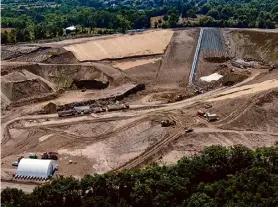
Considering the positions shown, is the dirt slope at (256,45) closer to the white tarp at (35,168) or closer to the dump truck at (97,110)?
→ the dump truck at (97,110)

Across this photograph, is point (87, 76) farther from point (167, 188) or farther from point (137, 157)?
point (167, 188)

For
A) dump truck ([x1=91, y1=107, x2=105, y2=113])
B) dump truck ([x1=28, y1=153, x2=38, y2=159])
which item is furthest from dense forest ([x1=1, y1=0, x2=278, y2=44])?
dump truck ([x1=28, y1=153, x2=38, y2=159])

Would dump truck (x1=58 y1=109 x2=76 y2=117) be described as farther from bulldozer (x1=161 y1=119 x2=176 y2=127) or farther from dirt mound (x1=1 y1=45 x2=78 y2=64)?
dirt mound (x1=1 y1=45 x2=78 y2=64)

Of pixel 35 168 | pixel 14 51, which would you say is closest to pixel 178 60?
pixel 14 51

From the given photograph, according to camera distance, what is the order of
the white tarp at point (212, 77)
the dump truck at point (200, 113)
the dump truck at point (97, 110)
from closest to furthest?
1. the dump truck at point (200, 113)
2. the dump truck at point (97, 110)
3. the white tarp at point (212, 77)

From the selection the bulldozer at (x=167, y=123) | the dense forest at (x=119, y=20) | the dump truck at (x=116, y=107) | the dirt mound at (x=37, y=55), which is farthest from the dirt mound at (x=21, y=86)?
the dense forest at (x=119, y=20)
